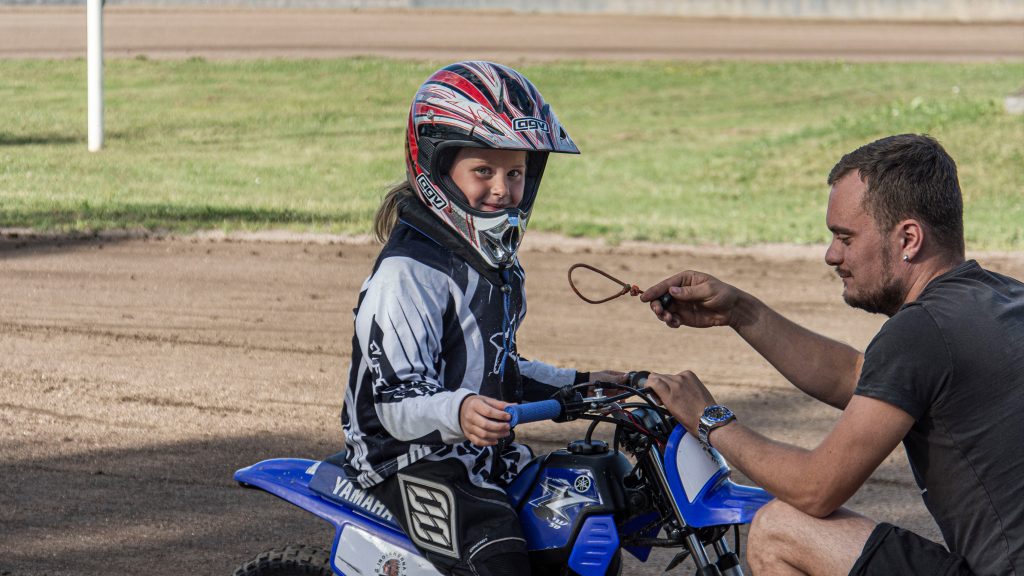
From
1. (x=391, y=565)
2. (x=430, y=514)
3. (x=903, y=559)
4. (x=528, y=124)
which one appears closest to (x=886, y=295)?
(x=903, y=559)

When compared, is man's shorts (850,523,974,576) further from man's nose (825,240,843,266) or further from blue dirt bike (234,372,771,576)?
man's nose (825,240,843,266)

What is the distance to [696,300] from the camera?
3873 millimetres

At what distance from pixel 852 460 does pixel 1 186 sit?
1239 cm

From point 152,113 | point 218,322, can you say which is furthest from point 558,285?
point 152,113

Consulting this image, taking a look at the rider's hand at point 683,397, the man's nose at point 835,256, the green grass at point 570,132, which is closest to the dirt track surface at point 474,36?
the green grass at point 570,132

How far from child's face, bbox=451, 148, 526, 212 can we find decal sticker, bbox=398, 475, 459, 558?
2.45ft

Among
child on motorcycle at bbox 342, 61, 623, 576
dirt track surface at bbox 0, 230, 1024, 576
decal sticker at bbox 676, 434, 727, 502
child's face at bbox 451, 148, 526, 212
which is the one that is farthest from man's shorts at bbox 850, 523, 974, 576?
dirt track surface at bbox 0, 230, 1024, 576

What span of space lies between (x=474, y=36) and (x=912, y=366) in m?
26.1

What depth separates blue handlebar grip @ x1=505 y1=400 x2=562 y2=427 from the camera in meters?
3.03

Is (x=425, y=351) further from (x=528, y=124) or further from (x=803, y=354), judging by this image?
(x=803, y=354)

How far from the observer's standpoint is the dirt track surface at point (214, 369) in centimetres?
539

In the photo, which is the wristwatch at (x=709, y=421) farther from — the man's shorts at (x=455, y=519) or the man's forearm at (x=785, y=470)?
the man's shorts at (x=455, y=519)

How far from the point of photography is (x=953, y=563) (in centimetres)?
318

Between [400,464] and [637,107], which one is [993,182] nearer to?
[637,107]
